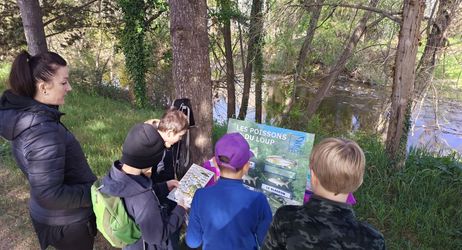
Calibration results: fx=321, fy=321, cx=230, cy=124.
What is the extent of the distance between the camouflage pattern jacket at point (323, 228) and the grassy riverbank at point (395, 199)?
230 cm

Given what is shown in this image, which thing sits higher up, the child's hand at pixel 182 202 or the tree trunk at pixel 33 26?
→ the tree trunk at pixel 33 26

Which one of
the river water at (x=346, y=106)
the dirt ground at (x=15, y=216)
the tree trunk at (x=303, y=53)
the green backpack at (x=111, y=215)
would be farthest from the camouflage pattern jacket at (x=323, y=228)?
the river water at (x=346, y=106)

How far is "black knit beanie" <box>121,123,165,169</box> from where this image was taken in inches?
78.0

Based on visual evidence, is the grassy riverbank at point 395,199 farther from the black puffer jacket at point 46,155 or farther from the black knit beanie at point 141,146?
the black knit beanie at point 141,146

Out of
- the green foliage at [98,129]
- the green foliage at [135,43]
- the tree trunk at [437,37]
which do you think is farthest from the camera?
the green foliage at [135,43]

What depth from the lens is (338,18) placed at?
1016 centimetres

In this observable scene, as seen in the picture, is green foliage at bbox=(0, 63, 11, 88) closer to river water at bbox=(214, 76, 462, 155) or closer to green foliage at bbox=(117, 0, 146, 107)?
green foliage at bbox=(117, 0, 146, 107)

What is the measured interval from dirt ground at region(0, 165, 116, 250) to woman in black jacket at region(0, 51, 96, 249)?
130 centimetres


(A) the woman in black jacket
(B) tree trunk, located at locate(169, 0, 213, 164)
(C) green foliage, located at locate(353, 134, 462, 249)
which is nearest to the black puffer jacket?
(A) the woman in black jacket

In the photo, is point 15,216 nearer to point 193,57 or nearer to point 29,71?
point 29,71

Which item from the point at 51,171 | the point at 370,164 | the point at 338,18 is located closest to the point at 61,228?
the point at 51,171

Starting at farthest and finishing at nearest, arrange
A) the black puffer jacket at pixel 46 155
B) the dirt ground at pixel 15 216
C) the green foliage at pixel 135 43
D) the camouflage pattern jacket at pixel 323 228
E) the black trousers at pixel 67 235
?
the green foliage at pixel 135 43 < the dirt ground at pixel 15 216 < the black trousers at pixel 67 235 < the black puffer jacket at pixel 46 155 < the camouflage pattern jacket at pixel 323 228

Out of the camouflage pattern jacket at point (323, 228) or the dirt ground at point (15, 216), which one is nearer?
the camouflage pattern jacket at point (323, 228)

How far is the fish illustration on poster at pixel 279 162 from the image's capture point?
2.41m
